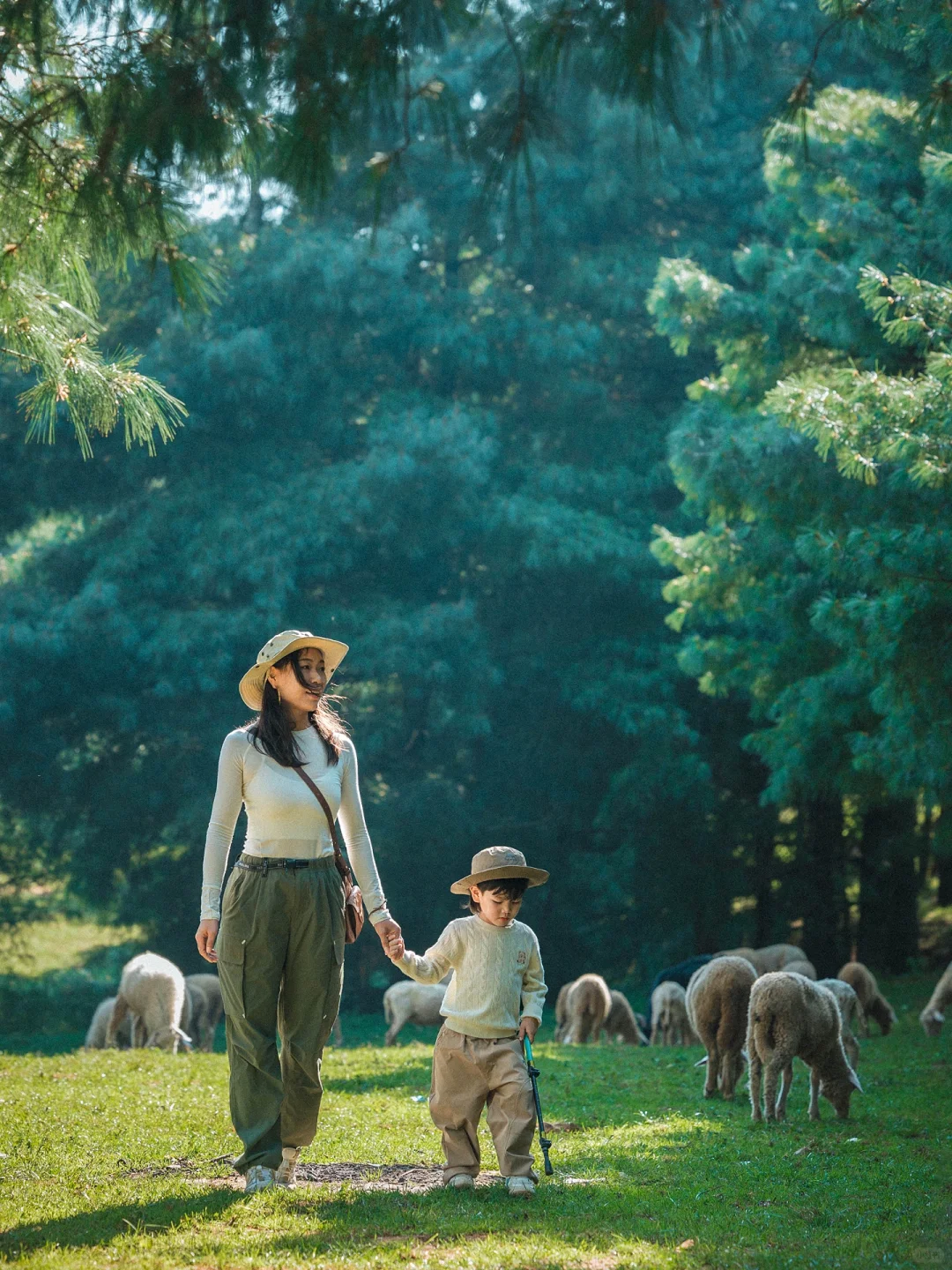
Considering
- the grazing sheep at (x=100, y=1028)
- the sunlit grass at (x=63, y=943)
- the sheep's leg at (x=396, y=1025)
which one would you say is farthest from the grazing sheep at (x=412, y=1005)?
the sunlit grass at (x=63, y=943)

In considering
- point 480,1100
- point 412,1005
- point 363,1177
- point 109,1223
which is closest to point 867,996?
point 412,1005

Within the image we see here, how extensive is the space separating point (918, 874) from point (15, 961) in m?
19.5

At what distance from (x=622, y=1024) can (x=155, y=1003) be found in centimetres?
605

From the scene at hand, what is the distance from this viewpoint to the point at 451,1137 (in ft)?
18.6

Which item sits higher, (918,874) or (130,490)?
(130,490)

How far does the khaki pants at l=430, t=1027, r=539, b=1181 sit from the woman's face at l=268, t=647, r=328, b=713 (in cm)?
146

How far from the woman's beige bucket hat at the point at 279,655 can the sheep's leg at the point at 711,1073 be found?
17.5 feet

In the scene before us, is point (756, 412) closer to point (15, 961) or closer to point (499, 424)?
point (499, 424)

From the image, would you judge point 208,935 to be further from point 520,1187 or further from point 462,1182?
point 520,1187

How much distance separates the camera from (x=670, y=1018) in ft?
53.9

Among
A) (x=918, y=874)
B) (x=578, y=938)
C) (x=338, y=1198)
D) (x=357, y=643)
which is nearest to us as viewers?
A: (x=338, y=1198)

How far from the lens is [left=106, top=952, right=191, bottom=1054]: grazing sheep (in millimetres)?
13617

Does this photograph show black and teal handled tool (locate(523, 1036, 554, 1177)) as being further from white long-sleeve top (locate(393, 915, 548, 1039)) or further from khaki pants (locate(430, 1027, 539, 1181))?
white long-sleeve top (locate(393, 915, 548, 1039))

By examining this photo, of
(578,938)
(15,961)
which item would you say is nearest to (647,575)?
(578,938)
